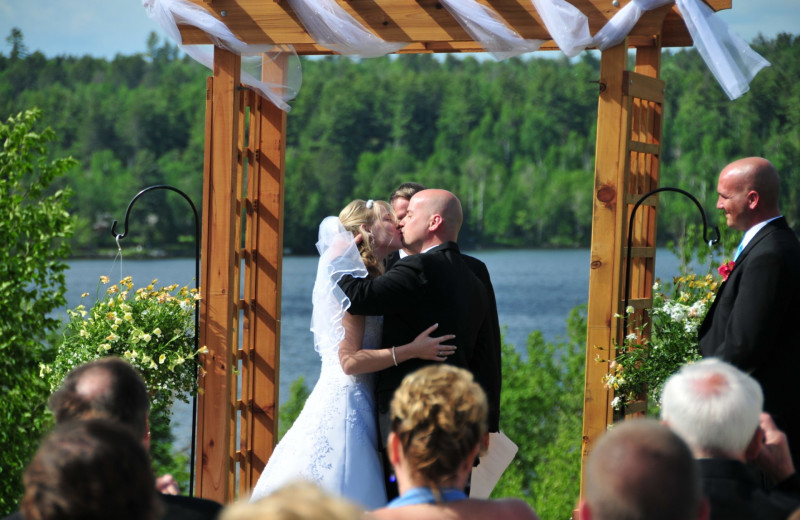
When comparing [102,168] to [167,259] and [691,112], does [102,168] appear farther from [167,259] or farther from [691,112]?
[691,112]

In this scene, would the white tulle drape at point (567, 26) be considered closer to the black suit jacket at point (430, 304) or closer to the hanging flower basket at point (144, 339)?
the black suit jacket at point (430, 304)

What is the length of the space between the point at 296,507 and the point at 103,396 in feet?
3.71

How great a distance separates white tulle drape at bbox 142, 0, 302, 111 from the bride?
3.77 ft

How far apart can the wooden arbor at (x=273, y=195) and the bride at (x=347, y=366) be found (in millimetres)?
849

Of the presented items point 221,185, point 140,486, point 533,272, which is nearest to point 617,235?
point 221,185

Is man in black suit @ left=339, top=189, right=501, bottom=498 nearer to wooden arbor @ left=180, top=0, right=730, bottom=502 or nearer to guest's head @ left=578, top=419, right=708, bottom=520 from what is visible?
wooden arbor @ left=180, top=0, right=730, bottom=502

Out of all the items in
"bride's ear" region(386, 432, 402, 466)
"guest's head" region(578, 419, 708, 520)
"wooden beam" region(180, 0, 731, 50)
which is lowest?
"bride's ear" region(386, 432, 402, 466)

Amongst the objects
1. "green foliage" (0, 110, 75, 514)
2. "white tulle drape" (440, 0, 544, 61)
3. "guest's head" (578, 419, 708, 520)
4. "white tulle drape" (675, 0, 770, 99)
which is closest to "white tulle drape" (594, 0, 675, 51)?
"white tulle drape" (675, 0, 770, 99)

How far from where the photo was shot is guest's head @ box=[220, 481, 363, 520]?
1.34m

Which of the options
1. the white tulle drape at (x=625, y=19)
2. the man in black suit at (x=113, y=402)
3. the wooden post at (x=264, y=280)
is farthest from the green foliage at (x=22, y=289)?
the man in black suit at (x=113, y=402)

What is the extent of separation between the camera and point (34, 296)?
22.4 ft

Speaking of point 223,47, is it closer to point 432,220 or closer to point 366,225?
point 366,225

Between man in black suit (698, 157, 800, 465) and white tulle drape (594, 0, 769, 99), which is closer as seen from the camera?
man in black suit (698, 157, 800, 465)

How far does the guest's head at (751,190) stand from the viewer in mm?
3416
